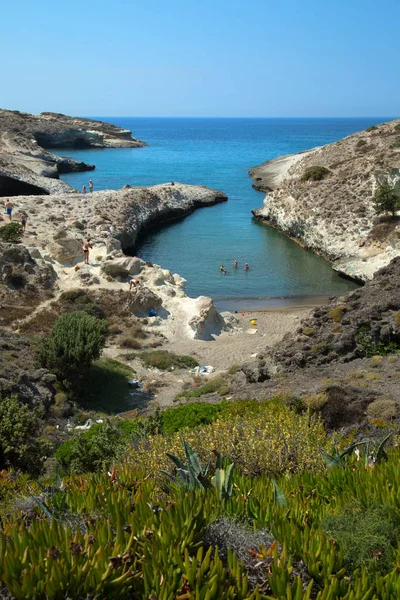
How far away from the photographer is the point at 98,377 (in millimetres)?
20859

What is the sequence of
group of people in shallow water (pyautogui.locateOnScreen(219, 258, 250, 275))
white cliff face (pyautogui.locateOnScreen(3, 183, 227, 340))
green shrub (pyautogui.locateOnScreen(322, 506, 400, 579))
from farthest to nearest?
group of people in shallow water (pyautogui.locateOnScreen(219, 258, 250, 275)) < white cliff face (pyautogui.locateOnScreen(3, 183, 227, 340)) < green shrub (pyautogui.locateOnScreen(322, 506, 400, 579))

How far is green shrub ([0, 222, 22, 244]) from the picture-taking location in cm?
3333

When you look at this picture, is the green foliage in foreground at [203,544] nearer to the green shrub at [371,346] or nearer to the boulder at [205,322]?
the green shrub at [371,346]

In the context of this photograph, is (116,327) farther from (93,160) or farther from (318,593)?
(93,160)

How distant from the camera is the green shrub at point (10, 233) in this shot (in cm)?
3333

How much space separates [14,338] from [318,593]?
18744mm

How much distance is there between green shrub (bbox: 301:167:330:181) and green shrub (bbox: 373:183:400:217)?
10602 mm

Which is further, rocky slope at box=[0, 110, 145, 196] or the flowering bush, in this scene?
rocky slope at box=[0, 110, 145, 196]

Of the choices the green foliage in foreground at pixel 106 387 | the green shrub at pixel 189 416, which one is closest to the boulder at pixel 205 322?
the green foliage in foreground at pixel 106 387

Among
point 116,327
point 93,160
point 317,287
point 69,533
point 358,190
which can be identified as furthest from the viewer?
point 93,160

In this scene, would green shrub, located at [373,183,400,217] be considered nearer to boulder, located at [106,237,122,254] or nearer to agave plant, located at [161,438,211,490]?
boulder, located at [106,237,122,254]

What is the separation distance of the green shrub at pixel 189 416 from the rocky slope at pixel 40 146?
52298 mm

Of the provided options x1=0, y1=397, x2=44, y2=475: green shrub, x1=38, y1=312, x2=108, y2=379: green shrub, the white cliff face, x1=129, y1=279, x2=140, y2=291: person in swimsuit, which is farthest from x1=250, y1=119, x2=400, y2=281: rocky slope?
x1=0, y1=397, x2=44, y2=475: green shrub

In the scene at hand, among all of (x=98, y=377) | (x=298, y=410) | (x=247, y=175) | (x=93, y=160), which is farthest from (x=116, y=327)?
(x=93, y=160)
